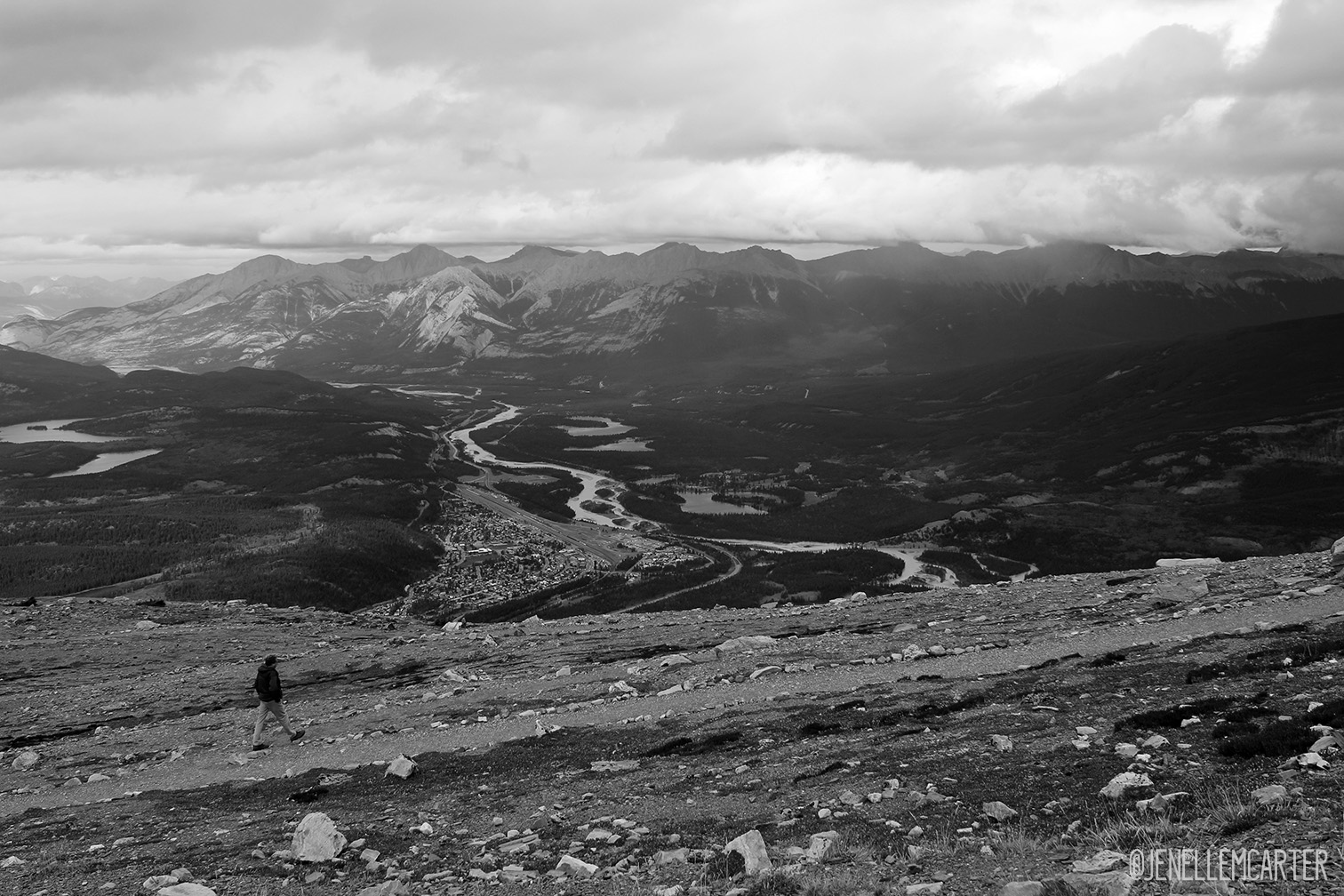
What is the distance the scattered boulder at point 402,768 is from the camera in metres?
24.2

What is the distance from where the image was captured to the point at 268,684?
2984 centimetres

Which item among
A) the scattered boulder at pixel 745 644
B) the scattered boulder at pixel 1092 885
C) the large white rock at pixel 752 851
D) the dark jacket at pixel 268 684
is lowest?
the scattered boulder at pixel 745 644

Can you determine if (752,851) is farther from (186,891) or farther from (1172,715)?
(1172,715)

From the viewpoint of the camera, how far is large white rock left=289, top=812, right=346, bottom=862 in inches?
705

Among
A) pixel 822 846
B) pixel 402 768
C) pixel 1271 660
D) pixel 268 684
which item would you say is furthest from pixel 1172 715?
Result: pixel 268 684

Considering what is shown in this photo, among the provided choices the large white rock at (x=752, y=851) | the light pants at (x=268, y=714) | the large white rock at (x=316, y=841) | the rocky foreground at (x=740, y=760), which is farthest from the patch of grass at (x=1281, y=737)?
the light pants at (x=268, y=714)

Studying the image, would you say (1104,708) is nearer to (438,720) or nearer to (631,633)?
(438,720)

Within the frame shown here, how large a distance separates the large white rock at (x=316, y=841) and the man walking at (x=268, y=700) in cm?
1190

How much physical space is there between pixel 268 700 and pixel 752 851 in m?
21.9

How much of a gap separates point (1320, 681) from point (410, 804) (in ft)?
75.4

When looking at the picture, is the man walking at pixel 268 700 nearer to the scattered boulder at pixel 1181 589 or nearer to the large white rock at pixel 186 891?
the large white rock at pixel 186 891

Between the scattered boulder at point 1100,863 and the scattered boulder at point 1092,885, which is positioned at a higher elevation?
the scattered boulder at point 1092,885

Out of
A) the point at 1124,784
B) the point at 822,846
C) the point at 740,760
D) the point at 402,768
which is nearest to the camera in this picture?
the point at 822,846

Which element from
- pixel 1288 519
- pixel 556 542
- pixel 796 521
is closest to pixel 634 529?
pixel 556 542
